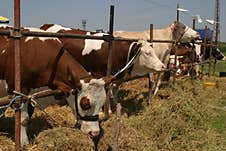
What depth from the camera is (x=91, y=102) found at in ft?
12.8

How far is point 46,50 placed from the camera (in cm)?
422

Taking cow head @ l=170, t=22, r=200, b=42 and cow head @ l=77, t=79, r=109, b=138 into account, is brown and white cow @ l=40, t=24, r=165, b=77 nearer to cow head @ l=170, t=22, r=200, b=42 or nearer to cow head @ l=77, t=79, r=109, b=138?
cow head @ l=77, t=79, r=109, b=138

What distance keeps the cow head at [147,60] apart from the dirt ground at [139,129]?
888mm

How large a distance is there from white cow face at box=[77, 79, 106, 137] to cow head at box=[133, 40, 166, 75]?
9.92ft

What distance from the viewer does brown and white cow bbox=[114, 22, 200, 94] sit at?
8.78 m

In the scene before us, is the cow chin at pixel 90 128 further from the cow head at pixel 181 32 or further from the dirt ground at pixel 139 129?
the cow head at pixel 181 32

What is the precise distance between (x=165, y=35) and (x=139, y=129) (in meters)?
4.91

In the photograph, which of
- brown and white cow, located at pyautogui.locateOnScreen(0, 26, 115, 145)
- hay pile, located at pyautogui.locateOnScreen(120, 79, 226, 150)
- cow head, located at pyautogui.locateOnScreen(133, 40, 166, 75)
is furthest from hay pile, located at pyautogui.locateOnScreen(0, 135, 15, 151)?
cow head, located at pyautogui.locateOnScreen(133, 40, 166, 75)

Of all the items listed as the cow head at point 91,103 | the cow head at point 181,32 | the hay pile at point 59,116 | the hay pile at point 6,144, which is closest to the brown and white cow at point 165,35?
the cow head at point 181,32

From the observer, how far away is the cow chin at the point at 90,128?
390 cm

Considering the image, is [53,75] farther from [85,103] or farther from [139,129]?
[139,129]

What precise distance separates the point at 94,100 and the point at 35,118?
2.09m

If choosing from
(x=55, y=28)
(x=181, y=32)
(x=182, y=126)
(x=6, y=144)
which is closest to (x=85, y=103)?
(x=6, y=144)

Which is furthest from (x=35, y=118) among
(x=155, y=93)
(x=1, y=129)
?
(x=155, y=93)
